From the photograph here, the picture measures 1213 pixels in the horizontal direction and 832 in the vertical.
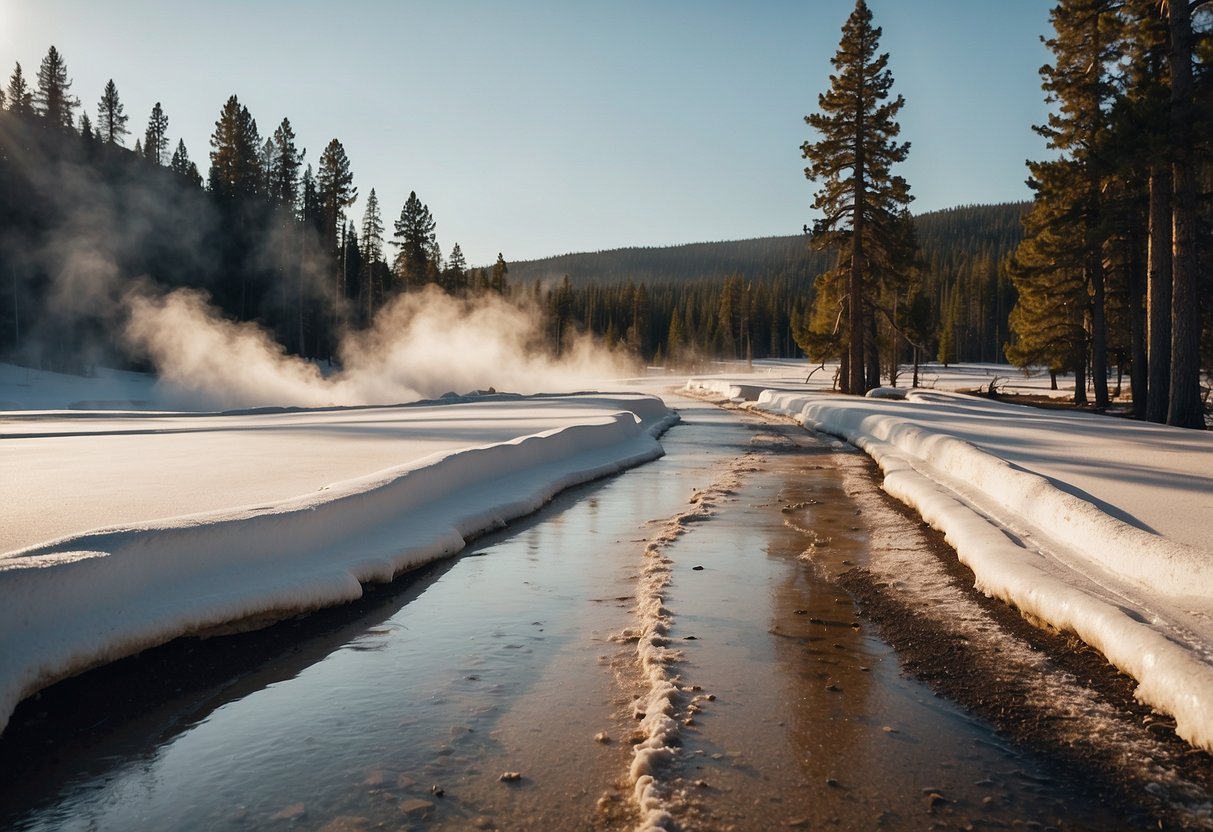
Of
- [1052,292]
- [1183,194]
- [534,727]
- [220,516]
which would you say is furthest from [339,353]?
[534,727]

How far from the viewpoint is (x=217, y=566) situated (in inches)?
233

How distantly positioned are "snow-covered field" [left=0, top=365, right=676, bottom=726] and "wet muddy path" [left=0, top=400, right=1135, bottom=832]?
0.85 ft

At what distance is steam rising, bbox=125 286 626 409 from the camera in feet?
133

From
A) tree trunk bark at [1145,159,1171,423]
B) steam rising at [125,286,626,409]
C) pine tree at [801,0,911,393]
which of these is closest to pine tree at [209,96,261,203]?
steam rising at [125,286,626,409]

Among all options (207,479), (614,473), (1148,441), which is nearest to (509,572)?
(207,479)

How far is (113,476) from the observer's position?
9.73 metres

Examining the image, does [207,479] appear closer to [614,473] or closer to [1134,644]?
[614,473]

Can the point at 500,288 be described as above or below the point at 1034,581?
above

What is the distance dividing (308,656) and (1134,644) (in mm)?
4965

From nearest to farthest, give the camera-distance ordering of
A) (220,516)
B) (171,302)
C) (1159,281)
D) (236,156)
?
(220,516), (1159,281), (171,302), (236,156)

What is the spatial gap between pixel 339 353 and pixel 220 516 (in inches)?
2171

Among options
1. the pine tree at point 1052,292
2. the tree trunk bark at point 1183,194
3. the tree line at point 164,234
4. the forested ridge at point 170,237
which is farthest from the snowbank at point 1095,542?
the tree line at point 164,234

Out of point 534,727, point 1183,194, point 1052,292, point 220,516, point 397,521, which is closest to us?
point 534,727

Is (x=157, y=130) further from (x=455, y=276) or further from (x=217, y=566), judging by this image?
(x=217, y=566)
